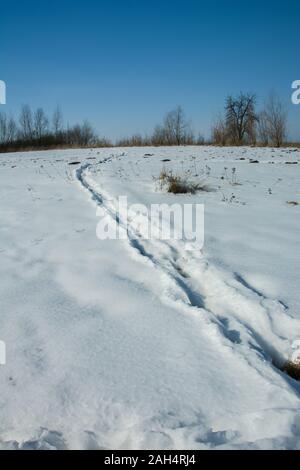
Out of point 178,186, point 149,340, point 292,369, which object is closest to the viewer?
point 292,369

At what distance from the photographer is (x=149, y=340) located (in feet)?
6.42

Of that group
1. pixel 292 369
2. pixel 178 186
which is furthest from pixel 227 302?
pixel 178 186

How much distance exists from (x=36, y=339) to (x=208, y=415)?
103 centimetres

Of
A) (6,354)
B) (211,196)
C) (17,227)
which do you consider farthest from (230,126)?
(6,354)

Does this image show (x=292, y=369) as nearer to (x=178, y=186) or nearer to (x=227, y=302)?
(x=227, y=302)

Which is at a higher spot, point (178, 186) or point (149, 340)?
point (178, 186)

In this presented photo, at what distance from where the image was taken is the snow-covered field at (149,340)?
54.7 inches

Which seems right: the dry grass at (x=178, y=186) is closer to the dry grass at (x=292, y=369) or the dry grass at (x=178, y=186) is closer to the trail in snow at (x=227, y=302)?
the trail in snow at (x=227, y=302)

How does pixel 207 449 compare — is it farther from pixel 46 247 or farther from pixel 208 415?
pixel 46 247

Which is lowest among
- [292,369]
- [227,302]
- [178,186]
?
[292,369]

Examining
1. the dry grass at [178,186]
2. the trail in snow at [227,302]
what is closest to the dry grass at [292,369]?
the trail in snow at [227,302]

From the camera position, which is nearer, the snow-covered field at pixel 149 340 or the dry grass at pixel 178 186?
the snow-covered field at pixel 149 340

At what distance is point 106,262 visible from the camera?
3113 millimetres

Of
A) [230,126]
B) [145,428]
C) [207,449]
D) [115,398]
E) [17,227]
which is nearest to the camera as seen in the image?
[207,449]
